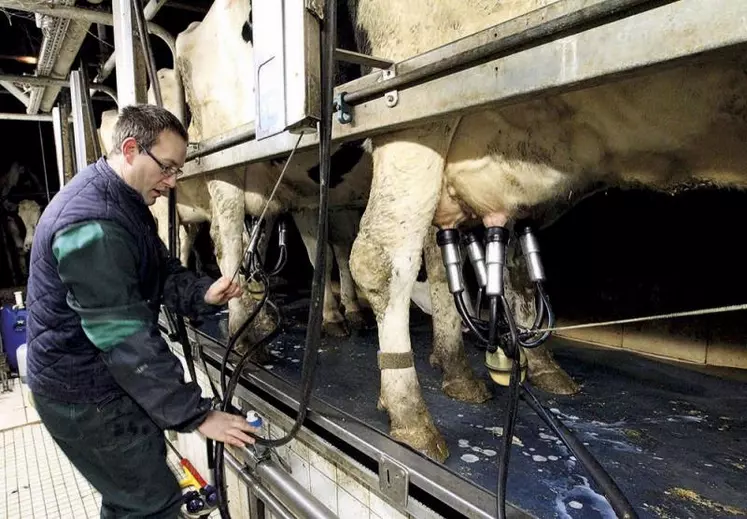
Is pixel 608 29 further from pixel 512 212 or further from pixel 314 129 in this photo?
pixel 512 212

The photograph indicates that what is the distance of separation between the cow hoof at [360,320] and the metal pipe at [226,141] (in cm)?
156

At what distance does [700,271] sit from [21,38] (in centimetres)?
609

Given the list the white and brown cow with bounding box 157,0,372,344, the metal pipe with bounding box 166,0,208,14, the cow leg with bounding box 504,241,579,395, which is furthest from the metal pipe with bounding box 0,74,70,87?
the cow leg with bounding box 504,241,579,395

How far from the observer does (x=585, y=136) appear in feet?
4.49

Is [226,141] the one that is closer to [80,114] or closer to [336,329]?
[336,329]

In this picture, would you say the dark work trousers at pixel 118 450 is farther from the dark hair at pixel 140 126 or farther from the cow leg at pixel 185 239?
the cow leg at pixel 185 239

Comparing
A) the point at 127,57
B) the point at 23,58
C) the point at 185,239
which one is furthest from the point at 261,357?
the point at 23,58

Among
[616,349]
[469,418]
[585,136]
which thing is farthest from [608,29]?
[616,349]

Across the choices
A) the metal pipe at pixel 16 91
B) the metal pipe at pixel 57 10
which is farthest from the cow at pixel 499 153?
the metal pipe at pixel 16 91

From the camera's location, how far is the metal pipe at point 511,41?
0.71 meters

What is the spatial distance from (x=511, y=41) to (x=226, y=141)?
4.33ft

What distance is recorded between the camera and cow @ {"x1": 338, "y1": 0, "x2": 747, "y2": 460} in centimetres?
115

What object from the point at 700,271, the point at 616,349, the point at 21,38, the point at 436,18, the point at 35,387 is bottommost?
the point at 616,349

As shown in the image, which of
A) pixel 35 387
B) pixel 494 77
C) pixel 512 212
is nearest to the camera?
pixel 494 77
